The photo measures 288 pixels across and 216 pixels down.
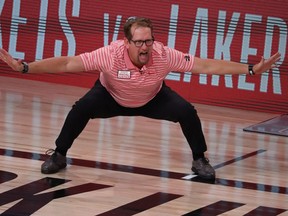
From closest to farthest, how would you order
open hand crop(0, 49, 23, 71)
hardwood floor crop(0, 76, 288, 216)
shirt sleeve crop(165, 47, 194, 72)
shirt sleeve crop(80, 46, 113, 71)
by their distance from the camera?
hardwood floor crop(0, 76, 288, 216), open hand crop(0, 49, 23, 71), shirt sleeve crop(80, 46, 113, 71), shirt sleeve crop(165, 47, 194, 72)

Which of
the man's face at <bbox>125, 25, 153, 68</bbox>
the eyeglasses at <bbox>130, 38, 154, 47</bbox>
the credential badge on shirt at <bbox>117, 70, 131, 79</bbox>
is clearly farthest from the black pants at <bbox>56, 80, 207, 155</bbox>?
the eyeglasses at <bbox>130, 38, 154, 47</bbox>

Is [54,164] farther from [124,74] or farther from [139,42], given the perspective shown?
[139,42]

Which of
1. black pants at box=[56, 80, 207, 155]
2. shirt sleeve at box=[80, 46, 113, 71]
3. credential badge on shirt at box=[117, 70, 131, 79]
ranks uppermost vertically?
shirt sleeve at box=[80, 46, 113, 71]

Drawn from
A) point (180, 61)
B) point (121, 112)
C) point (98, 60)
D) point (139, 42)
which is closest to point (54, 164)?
point (121, 112)

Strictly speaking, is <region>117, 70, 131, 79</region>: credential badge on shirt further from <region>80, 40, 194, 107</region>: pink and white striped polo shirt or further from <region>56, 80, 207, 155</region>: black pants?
<region>56, 80, 207, 155</region>: black pants

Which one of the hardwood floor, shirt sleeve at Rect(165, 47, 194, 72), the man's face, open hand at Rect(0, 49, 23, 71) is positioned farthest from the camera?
shirt sleeve at Rect(165, 47, 194, 72)

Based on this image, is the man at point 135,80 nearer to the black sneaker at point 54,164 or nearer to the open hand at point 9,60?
the black sneaker at point 54,164

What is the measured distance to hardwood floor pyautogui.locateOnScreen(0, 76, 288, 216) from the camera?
528 cm

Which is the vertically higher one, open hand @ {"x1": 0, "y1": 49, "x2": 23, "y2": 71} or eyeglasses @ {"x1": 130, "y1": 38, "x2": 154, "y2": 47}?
eyeglasses @ {"x1": 130, "y1": 38, "x2": 154, "y2": 47}

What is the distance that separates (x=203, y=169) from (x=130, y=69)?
35.4 inches

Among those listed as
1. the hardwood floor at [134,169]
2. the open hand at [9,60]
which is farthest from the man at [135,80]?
the hardwood floor at [134,169]

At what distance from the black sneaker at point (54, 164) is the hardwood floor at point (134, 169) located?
0.17 ft

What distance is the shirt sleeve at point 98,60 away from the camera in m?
5.98

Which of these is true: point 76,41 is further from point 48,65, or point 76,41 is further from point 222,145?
point 48,65
